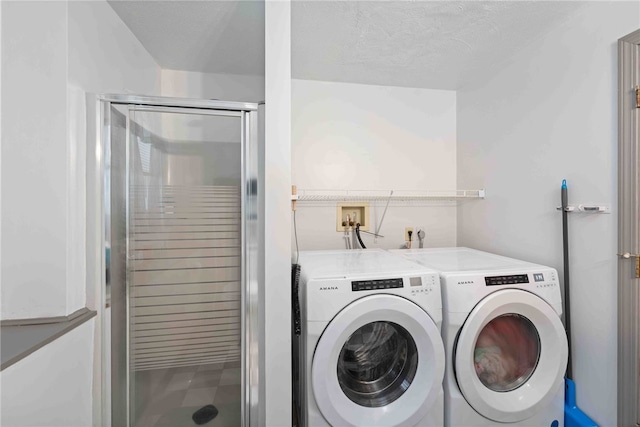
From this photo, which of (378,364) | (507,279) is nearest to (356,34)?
(507,279)

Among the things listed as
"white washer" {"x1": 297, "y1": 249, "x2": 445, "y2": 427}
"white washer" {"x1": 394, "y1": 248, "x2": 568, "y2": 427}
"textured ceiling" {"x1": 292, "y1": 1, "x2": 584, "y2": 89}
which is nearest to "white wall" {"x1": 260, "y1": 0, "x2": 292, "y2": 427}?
"white washer" {"x1": 297, "y1": 249, "x2": 445, "y2": 427}

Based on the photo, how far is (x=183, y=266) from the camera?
1.46 m

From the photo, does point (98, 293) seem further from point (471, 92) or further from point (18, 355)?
point (471, 92)

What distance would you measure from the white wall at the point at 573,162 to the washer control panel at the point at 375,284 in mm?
1034

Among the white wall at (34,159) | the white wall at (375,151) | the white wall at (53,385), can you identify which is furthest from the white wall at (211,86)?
the white wall at (53,385)

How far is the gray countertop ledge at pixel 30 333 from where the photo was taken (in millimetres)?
978

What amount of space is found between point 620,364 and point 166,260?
2.28 metres

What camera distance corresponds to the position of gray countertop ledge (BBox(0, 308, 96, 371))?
0.98 m

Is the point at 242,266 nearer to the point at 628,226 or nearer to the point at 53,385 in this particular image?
the point at 53,385

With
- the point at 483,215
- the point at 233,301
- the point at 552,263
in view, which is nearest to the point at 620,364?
the point at 552,263

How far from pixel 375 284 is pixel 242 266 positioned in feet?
2.26

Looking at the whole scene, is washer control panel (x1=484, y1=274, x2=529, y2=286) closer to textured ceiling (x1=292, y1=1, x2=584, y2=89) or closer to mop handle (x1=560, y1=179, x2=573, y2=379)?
mop handle (x1=560, y1=179, x2=573, y2=379)

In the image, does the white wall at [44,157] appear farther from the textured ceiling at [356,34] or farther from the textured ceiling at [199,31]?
the textured ceiling at [356,34]

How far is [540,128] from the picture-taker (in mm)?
1741
